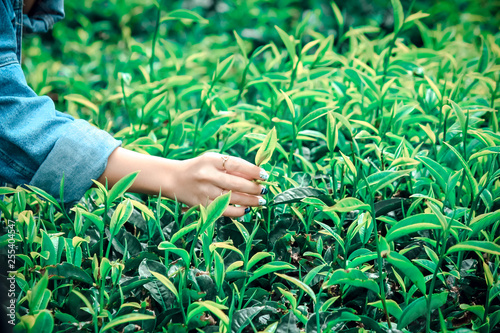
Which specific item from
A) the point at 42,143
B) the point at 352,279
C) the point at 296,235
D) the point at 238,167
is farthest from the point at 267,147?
the point at 42,143

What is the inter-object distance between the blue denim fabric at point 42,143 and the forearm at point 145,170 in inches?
0.8

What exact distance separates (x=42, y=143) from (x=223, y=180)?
1.22 feet

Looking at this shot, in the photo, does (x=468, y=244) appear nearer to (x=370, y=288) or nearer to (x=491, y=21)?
(x=370, y=288)

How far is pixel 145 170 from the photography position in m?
0.89

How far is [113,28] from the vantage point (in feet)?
7.54

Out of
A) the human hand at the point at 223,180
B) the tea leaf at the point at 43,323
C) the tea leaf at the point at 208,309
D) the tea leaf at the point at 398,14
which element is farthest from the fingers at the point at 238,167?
the tea leaf at the point at 398,14

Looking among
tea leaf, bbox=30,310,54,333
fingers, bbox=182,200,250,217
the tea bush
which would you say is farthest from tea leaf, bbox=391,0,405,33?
tea leaf, bbox=30,310,54,333

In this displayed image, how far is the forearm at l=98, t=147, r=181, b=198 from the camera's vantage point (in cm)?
90

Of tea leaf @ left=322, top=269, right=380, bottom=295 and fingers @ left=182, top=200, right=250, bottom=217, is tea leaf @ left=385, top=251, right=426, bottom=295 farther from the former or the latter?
fingers @ left=182, top=200, right=250, bottom=217

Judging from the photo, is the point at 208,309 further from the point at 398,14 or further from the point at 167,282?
the point at 398,14

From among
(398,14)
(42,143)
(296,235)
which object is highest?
→ (398,14)

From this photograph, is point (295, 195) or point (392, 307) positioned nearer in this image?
point (392, 307)

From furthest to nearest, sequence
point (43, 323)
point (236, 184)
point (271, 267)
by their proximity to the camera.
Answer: point (236, 184) < point (271, 267) < point (43, 323)

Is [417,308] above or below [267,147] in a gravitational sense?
below
